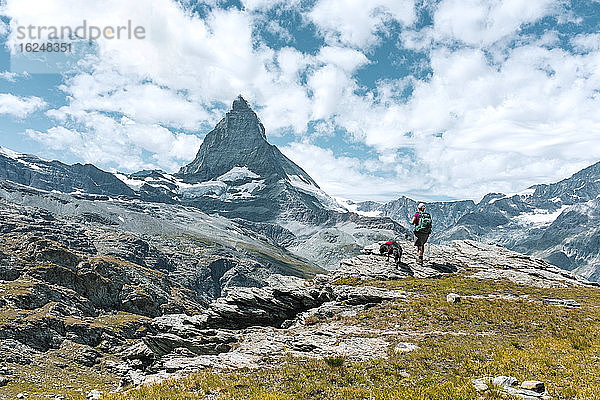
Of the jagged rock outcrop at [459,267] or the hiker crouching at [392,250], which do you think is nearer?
the jagged rock outcrop at [459,267]

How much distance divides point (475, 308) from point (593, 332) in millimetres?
8217

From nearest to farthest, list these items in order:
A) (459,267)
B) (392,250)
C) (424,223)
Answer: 1. (424,223)
2. (392,250)
3. (459,267)

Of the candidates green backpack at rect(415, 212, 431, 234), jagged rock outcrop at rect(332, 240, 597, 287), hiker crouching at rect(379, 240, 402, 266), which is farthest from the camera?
hiker crouching at rect(379, 240, 402, 266)

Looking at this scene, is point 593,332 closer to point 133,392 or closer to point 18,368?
point 133,392

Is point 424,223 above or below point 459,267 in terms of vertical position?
above

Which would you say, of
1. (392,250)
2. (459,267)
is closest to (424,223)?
(392,250)

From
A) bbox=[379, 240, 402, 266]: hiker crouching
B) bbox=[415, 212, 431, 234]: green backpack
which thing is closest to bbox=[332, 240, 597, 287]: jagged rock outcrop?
bbox=[379, 240, 402, 266]: hiker crouching

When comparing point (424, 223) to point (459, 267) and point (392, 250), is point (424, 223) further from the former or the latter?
point (459, 267)

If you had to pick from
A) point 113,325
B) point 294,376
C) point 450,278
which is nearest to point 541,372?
point 294,376

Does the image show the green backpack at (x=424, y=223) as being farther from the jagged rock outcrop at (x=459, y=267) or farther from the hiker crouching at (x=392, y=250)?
the hiker crouching at (x=392, y=250)

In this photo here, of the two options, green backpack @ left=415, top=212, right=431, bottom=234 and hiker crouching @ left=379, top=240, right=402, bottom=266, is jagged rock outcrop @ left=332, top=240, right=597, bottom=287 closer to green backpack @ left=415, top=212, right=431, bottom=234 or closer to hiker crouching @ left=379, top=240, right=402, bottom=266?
hiker crouching @ left=379, top=240, right=402, bottom=266

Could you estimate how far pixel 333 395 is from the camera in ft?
47.7

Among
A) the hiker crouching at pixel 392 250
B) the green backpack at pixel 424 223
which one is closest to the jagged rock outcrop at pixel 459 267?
the hiker crouching at pixel 392 250

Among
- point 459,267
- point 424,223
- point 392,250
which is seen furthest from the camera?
point 459,267
